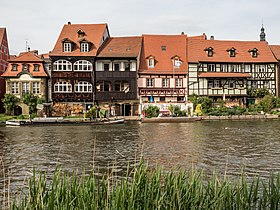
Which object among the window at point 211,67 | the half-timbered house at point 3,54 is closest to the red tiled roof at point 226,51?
the window at point 211,67

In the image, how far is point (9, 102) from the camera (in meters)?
47.8

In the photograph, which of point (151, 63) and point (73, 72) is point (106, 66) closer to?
point (73, 72)

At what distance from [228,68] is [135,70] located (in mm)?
13303

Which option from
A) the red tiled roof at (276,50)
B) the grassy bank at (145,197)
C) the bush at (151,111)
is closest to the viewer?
the grassy bank at (145,197)

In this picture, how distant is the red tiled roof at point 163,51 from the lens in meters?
52.5

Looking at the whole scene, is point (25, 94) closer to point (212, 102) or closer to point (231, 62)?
point (212, 102)

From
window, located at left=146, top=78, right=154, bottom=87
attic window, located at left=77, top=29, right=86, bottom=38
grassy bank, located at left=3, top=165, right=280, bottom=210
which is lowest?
grassy bank, located at left=3, top=165, right=280, bottom=210

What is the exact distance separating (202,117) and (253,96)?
1231 cm

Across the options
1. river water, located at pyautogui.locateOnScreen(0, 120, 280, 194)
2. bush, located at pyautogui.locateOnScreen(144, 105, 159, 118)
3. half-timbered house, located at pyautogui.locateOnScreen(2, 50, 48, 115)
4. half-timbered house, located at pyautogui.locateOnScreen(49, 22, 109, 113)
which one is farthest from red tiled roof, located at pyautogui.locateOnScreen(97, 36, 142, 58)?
river water, located at pyautogui.locateOnScreen(0, 120, 280, 194)

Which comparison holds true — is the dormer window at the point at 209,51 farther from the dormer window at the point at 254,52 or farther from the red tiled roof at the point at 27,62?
the red tiled roof at the point at 27,62

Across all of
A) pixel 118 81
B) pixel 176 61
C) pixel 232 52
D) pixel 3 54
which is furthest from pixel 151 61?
pixel 3 54

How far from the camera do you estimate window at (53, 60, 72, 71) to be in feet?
163

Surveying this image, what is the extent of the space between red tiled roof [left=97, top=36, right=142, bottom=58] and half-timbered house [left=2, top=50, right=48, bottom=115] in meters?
8.33

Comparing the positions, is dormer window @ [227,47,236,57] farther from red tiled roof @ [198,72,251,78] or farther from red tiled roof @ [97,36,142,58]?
red tiled roof @ [97,36,142,58]
